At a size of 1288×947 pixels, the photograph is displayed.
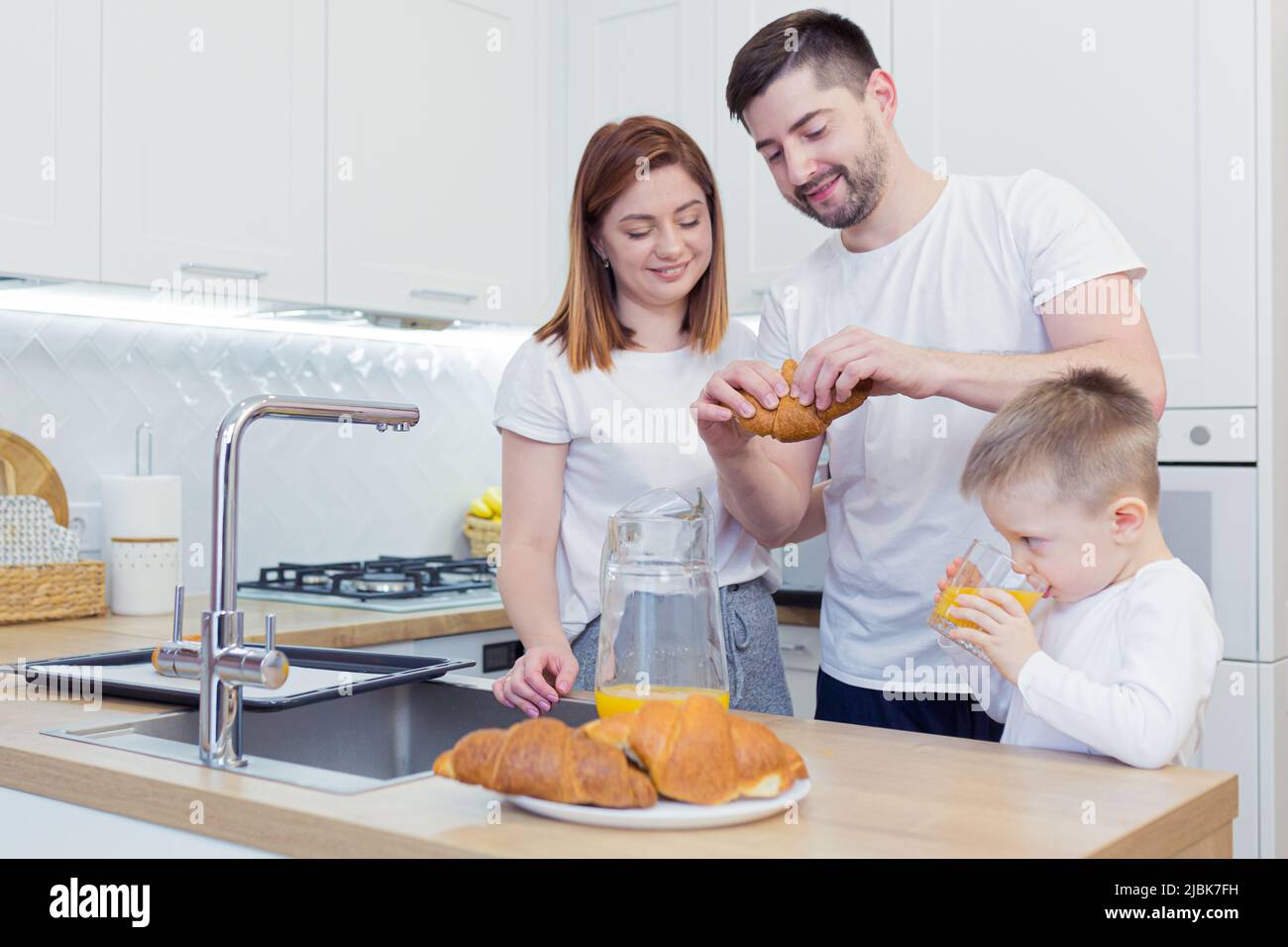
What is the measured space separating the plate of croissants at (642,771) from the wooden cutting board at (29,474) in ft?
5.59

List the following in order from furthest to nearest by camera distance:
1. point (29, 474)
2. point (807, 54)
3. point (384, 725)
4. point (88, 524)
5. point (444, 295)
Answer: point (444, 295), point (88, 524), point (29, 474), point (807, 54), point (384, 725)

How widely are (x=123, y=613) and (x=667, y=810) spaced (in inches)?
68.9

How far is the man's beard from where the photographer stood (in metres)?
1.56

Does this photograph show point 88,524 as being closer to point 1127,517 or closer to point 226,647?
point 226,647

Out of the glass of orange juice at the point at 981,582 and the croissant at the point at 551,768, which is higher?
the glass of orange juice at the point at 981,582

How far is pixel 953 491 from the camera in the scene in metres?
1.54

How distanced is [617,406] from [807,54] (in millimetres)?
480

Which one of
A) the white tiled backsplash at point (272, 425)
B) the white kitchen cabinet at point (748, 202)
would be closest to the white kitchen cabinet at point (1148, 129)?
the white kitchen cabinet at point (748, 202)

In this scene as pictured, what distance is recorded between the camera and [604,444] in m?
1.62

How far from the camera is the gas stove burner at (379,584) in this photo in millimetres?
2416

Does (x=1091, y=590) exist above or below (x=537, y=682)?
above

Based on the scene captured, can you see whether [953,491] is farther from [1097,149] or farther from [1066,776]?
[1097,149]

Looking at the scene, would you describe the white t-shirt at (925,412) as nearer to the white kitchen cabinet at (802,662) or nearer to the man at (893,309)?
the man at (893,309)

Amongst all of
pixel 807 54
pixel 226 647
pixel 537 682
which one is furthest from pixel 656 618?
pixel 807 54
